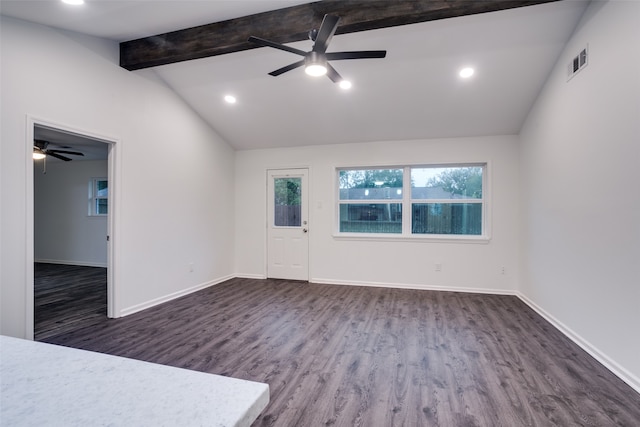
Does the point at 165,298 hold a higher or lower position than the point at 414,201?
lower

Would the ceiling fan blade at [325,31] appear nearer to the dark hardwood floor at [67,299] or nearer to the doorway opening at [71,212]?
A: the dark hardwood floor at [67,299]

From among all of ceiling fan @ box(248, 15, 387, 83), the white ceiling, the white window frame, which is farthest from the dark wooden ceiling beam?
the white window frame

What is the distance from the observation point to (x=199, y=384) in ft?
1.92

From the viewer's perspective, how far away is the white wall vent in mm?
2788

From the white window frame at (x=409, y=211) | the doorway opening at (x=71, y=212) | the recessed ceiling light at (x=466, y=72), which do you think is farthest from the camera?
the doorway opening at (x=71, y=212)

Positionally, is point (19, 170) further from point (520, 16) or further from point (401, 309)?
point (520, 16)

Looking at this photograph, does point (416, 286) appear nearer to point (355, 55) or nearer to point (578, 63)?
point (578, 63)

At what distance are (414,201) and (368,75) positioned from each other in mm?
2268

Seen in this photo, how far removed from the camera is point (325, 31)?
2.29 m

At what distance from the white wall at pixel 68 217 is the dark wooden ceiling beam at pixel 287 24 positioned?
177 inches

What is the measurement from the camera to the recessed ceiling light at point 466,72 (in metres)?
3.54

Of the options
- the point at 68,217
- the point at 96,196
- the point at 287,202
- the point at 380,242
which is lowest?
the point at 380,242

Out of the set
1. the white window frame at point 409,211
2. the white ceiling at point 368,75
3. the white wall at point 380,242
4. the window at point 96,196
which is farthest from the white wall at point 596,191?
the window at point 96,196

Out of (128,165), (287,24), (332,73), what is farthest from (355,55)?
(128,165)
